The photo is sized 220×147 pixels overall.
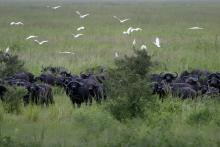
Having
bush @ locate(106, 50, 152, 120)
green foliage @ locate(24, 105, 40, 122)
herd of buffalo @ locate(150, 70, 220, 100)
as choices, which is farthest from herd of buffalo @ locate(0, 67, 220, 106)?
bush @ locate(106, 50, 152, 120)

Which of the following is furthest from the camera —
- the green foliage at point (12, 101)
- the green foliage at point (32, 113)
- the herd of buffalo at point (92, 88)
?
the herd of buffalo at point (92, 88)

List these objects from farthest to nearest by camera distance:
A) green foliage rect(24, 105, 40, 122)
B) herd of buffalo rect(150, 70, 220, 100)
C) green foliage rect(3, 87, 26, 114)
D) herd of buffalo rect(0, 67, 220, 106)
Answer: herd of buffalo rect(150, 70, 220, 100), herd of buffalo rect(0, 67, 220, 106), green foliage rect(3, 87, 26, 114), green foliage rect(24, 105, 40, 122)

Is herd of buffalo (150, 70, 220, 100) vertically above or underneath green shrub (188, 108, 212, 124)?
underneath

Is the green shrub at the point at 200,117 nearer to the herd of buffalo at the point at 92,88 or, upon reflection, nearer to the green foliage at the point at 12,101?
the herd of buffalo at the point at 92,88

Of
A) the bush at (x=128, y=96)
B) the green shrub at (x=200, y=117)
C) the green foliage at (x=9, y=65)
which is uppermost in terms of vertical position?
the bush at (x=128, y=96)

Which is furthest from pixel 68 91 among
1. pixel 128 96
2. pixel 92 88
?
pixel 128 96

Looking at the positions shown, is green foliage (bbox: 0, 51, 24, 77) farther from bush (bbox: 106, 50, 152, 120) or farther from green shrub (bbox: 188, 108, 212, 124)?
green shrub (bbox: 188, 108, 212, 124)

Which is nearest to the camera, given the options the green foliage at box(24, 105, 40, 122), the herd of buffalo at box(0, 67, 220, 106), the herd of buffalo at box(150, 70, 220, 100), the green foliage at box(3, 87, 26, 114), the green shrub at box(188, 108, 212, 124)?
the green shrub at box(188, 108, 212, 124)

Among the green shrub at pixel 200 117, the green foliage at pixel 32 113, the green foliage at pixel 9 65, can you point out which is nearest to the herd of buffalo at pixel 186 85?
the green shrub at pixel 200 117

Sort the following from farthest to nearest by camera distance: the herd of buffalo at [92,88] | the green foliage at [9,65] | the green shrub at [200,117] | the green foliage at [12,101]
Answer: the green foliage at [9,65] → the herd of buffalo at [92,88] → the green foliage at [12,101] → the green shrub at [200,117]

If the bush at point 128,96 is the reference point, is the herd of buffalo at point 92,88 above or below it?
below

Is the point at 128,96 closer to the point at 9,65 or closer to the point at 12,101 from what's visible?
the point at 12,101

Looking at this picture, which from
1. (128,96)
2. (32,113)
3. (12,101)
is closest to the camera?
(128,96)

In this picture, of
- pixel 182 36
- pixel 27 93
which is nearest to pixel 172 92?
pixel 27 93
